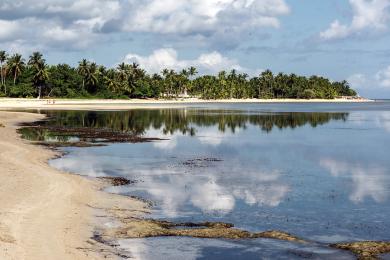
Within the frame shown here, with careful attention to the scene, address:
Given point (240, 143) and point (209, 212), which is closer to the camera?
point (209, 212)

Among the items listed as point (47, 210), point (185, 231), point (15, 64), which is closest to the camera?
point (185, 231)

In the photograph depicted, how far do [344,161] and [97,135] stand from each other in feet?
94.7

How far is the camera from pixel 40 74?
17800 centimetres

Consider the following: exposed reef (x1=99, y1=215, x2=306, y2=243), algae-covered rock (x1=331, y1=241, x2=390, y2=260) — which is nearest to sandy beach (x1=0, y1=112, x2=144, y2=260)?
exposed reef (x1=99, y1=215, x2=306, y2=243)

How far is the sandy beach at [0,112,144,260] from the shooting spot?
16.0m

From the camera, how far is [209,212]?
2250cm

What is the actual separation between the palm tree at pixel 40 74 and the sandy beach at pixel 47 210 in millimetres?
150025

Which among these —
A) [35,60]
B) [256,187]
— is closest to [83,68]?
[35,60]

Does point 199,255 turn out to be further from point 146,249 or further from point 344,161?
point 344,161

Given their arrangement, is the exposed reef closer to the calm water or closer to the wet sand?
the wet sand

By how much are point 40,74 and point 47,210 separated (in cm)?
16499

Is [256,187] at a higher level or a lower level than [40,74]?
lower

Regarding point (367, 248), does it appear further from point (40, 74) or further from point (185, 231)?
point (40, 74)

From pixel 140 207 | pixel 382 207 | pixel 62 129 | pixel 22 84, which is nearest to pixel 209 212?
pixel 140 207
